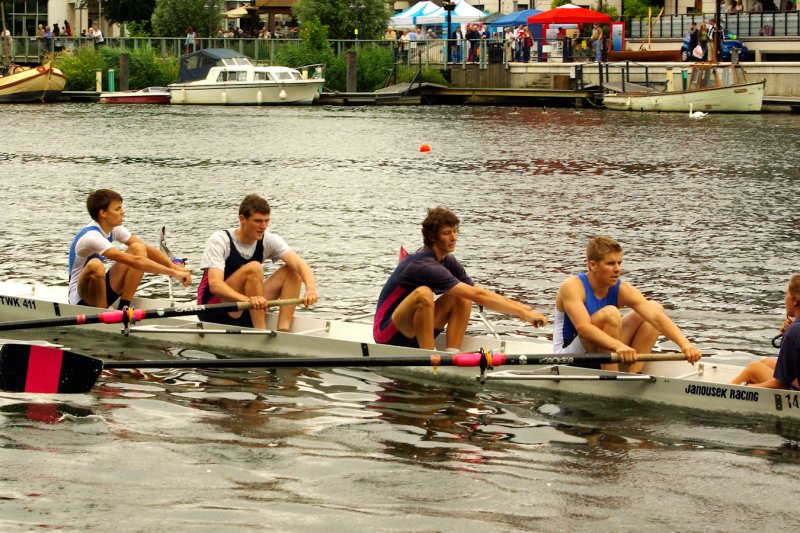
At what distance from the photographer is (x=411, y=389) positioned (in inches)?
464

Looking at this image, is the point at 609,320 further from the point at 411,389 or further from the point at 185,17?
the point at 185,17

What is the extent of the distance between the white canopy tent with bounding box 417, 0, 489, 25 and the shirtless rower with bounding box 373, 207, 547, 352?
5698 cm

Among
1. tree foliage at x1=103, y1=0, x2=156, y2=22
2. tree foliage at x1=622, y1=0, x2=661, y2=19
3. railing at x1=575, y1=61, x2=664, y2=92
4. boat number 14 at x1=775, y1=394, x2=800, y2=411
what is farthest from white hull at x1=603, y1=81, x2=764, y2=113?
boat number 14 at x1=775, y1=394, x2=800, y2=411

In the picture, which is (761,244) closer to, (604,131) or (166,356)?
(166,356)

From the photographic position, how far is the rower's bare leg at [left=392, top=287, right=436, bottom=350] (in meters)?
11.5

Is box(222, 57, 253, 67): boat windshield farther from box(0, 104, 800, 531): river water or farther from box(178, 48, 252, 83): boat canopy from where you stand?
box(0, 104, 800, 531): river water

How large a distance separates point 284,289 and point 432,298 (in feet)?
6.20

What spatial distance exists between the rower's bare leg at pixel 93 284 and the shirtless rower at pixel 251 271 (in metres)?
1.21

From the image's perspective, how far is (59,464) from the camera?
30.3 feet

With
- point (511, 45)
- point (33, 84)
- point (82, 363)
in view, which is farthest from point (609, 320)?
point (33, 84)

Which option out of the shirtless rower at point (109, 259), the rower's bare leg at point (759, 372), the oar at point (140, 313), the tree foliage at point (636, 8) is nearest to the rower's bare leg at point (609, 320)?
the rower's bare leg at point (759, 372)

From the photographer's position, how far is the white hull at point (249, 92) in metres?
60.3

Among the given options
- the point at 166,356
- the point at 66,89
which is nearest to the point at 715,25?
the point at 66,89

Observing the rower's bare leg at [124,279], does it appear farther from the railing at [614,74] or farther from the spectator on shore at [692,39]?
the spectator on shore at [692,39]
